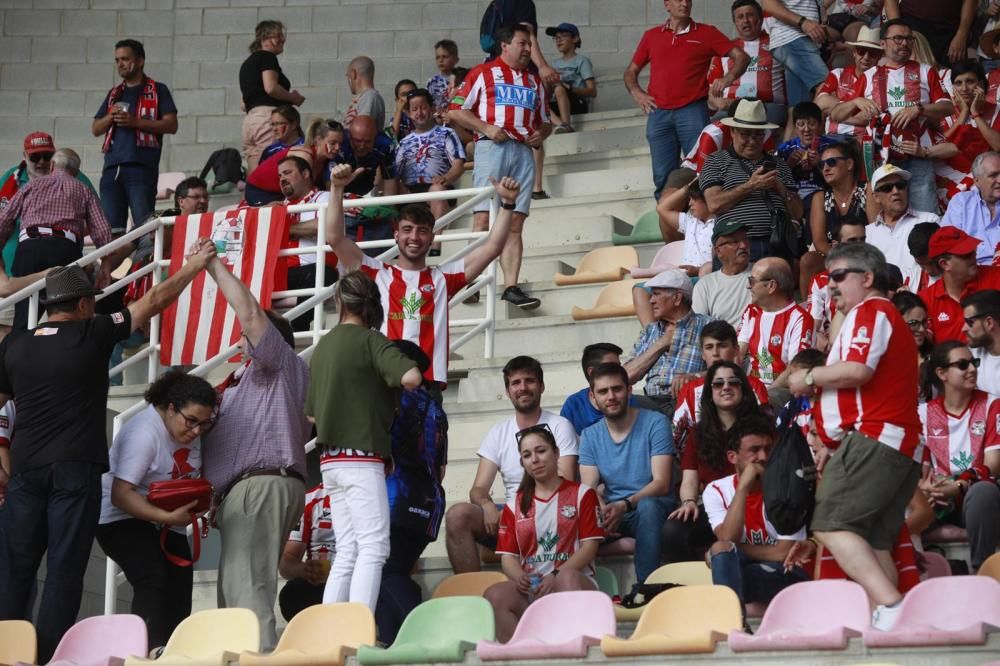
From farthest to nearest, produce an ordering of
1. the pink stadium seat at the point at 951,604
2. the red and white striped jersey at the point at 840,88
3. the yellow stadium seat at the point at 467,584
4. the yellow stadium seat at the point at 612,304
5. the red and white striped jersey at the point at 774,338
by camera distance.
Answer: the red and white striped jersey at the point at 840,88 → the yellow stadium seat at the point at 612,304 → the red and white striped jersey at the point at 774,338 → the yellow stadium seat at the point at 467,584 → the pink stadium seat at the point at 951,604

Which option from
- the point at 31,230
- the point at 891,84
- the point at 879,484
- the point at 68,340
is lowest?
the point at 879,484

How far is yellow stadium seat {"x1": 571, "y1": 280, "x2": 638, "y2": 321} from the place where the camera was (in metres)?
8.96

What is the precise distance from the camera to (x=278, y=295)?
28.8 feet

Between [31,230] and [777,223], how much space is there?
3.77 metres

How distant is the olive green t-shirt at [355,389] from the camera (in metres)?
6.18

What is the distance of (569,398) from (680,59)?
11.9ft

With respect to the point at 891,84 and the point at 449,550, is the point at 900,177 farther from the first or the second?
the point at 449,550

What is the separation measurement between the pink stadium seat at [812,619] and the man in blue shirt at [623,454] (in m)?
1.33

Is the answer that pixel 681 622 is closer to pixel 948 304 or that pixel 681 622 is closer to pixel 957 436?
pixel 957 436

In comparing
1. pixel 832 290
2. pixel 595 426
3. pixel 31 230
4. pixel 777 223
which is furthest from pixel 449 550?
pixel 31 230

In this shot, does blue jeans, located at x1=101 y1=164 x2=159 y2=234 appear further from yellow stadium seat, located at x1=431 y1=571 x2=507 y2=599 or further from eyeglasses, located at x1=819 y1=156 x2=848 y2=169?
yellow stadium seat, located at x1=431 y1=571 x2=507 y2=599

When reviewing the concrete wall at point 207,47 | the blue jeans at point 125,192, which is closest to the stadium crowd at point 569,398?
the blue jeans at point 125,192

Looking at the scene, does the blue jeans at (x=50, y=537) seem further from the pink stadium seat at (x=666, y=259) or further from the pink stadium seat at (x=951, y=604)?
the pink stadium seat at (x=666, y=259)

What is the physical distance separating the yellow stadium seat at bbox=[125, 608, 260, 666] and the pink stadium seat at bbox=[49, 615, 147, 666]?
12 cm
